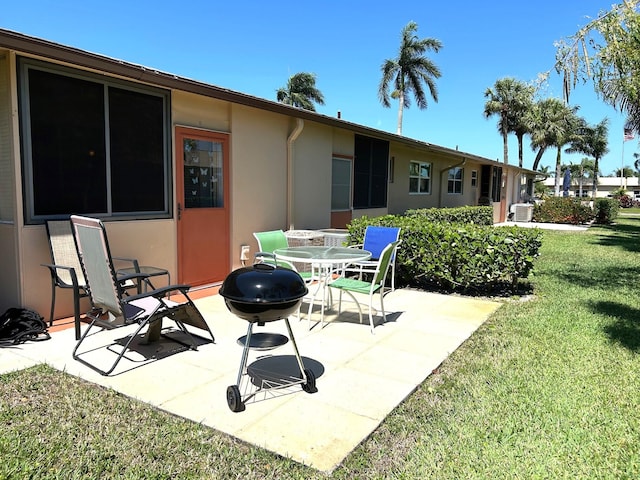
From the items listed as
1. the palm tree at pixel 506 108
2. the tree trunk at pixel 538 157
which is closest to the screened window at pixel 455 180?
the palm tree at pixel 506 108

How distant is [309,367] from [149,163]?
3.28 meters

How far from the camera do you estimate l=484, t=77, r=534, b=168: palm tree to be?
37.1m

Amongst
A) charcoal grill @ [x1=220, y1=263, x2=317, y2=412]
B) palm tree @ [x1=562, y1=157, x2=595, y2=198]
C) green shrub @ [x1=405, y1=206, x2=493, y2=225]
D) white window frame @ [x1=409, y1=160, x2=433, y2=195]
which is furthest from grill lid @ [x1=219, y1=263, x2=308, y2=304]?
palm tree @ [x1=562, y1=157, x2=595, y2=198]

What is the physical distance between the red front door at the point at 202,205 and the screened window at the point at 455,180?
38.3 feet

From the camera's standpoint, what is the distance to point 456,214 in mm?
13828

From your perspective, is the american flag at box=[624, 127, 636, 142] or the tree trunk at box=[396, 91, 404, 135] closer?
the american flag at box=[624, 127, 636, 142]

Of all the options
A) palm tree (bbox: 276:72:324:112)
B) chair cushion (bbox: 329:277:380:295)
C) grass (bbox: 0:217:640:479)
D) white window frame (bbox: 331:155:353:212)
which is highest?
palm tree (bbox: 276:72:324:112)

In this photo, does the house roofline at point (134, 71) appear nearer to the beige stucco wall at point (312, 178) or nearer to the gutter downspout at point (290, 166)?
the gutter downspout at point (290, 166)

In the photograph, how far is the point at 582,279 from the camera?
8.05 meters

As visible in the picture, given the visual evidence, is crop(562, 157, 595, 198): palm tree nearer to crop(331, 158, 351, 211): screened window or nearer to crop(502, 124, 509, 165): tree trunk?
crop(502, 124, 509, 165): tree trunk

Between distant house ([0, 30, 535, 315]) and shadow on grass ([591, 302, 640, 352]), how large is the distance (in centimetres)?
480

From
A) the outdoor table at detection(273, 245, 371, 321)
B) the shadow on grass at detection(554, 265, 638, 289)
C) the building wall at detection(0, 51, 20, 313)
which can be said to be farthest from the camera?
the shadow on grass at detection(554, 265, 638, 289)

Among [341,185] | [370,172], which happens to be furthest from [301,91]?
[341,185]

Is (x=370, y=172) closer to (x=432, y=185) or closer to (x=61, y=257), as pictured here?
(x=432, y=185)
